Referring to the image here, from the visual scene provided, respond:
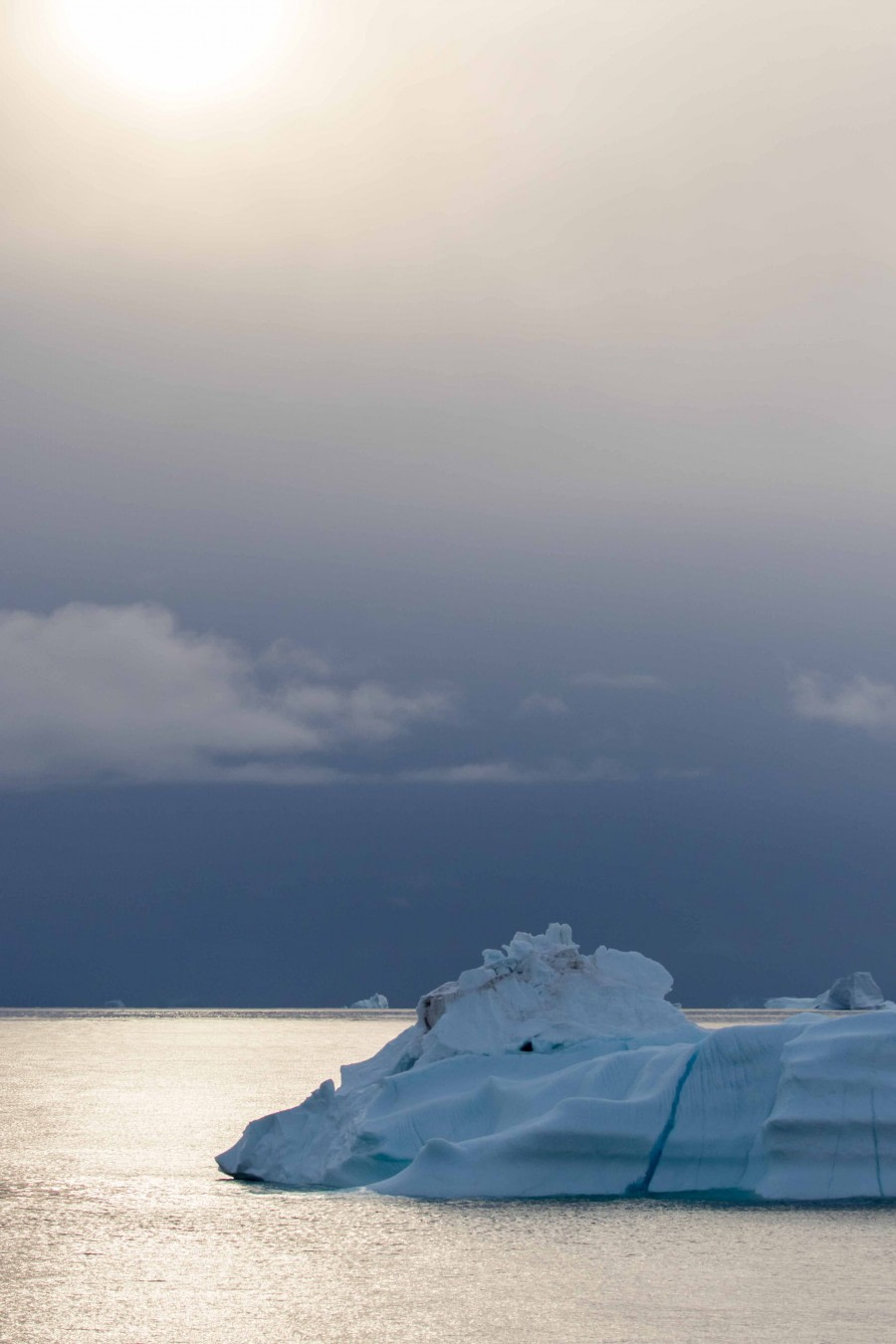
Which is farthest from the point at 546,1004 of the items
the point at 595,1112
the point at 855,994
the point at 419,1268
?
the point at 855,994

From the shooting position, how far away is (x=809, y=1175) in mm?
19188

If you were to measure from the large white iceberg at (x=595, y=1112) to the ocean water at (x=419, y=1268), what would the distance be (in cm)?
41

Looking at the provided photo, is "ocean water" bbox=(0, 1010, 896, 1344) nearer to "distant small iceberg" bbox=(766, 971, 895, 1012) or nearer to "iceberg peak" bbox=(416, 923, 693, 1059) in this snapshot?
"iceberg peak" bbox=(416, 923, 693, 1059)

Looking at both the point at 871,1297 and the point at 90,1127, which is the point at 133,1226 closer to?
the point at 871,1297

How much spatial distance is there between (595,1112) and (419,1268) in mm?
3380

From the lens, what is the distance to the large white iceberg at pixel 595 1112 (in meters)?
19.2

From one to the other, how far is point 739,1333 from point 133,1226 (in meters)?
9.98

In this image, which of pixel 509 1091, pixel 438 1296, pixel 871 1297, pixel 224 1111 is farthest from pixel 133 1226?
pixel 224 1111

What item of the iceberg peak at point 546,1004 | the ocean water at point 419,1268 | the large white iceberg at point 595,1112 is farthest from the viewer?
the iceberg peak at point 546,1004

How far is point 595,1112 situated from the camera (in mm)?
19609

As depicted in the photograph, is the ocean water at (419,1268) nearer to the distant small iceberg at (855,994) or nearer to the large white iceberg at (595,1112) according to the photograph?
the large white iceberg at (595,1112)

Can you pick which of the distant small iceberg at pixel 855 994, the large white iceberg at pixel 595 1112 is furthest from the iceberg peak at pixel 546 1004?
the distant small iceberg at pixel 855 994

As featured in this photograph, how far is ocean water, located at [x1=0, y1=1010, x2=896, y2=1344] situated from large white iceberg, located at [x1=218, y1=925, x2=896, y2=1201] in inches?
Answer: 16.2

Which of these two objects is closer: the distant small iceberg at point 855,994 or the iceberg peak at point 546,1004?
the iceberg peak at point 546,1004
